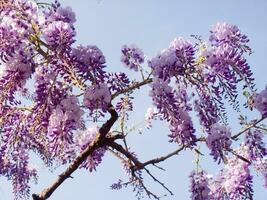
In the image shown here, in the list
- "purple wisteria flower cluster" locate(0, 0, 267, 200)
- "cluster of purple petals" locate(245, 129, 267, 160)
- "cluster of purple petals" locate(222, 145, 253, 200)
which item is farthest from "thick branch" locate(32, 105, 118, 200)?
"cluster of purple petals" locate(222, 145, 253, 200)

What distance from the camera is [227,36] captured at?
16.4 ft

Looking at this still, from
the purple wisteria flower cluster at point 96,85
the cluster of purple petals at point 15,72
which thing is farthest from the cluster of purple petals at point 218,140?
the cluster of purple petals at point 15,72

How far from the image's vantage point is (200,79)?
4.69 metres

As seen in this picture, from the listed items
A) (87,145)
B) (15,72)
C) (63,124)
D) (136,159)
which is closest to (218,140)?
(136,159)

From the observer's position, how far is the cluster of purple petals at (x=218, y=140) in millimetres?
4531

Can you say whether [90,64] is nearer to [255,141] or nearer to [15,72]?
[15,72]

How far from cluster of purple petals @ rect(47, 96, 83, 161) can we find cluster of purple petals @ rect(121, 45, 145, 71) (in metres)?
1.34

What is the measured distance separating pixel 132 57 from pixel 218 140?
1.35 meters

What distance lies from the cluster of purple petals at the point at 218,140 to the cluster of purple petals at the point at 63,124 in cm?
133

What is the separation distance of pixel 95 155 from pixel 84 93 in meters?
1.78

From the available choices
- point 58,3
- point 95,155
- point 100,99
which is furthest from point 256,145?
point 58,3

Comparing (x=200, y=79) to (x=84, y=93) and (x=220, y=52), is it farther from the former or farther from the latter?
Result: (x=84, y=93)

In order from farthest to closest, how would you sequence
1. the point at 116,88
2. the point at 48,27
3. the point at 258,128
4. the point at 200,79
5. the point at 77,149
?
1. the point at 77,149
2. the point at 258,128
3. the point at 200,79
4. the point at 116,88
5. the point at 48,27

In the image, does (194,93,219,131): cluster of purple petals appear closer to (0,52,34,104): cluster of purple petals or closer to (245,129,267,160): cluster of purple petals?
(245,129,267,160): cluster of purple petals
